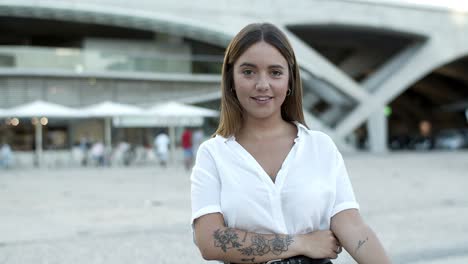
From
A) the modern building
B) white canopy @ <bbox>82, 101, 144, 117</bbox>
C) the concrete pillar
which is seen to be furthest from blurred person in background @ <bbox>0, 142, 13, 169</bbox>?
the concrete pillar

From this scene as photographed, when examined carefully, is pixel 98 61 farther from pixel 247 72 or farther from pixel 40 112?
pixel 247 72

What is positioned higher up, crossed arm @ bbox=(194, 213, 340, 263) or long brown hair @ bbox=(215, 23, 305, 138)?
long brown hair @ bbox=(215, 23, 305, 138)

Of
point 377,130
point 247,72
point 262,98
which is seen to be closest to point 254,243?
point 262,98

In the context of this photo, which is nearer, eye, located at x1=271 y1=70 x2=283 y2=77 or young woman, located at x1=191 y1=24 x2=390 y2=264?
young woman, located at x1=191 y1=24 x2=390 y2=264

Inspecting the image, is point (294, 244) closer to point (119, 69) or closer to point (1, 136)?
point (119, 69)

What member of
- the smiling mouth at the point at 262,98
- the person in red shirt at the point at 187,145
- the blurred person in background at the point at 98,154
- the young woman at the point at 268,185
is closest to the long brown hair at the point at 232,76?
the young woman at the point at 268,185

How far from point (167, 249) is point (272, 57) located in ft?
12.9

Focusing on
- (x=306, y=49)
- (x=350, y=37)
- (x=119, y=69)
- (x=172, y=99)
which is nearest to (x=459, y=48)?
(x=350, y=37)

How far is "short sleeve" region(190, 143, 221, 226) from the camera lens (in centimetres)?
211

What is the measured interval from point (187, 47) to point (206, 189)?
101ft

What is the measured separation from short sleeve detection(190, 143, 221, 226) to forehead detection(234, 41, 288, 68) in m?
0.44

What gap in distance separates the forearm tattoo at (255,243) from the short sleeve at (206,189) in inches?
4.1

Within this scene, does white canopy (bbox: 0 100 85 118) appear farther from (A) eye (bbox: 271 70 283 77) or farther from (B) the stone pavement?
(A) eye (bbox: 271 70 283 77)

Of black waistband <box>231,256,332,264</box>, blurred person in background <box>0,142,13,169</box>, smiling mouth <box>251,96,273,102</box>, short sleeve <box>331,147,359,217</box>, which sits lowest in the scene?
blurred person in background <box>0,142,13,169</box>
